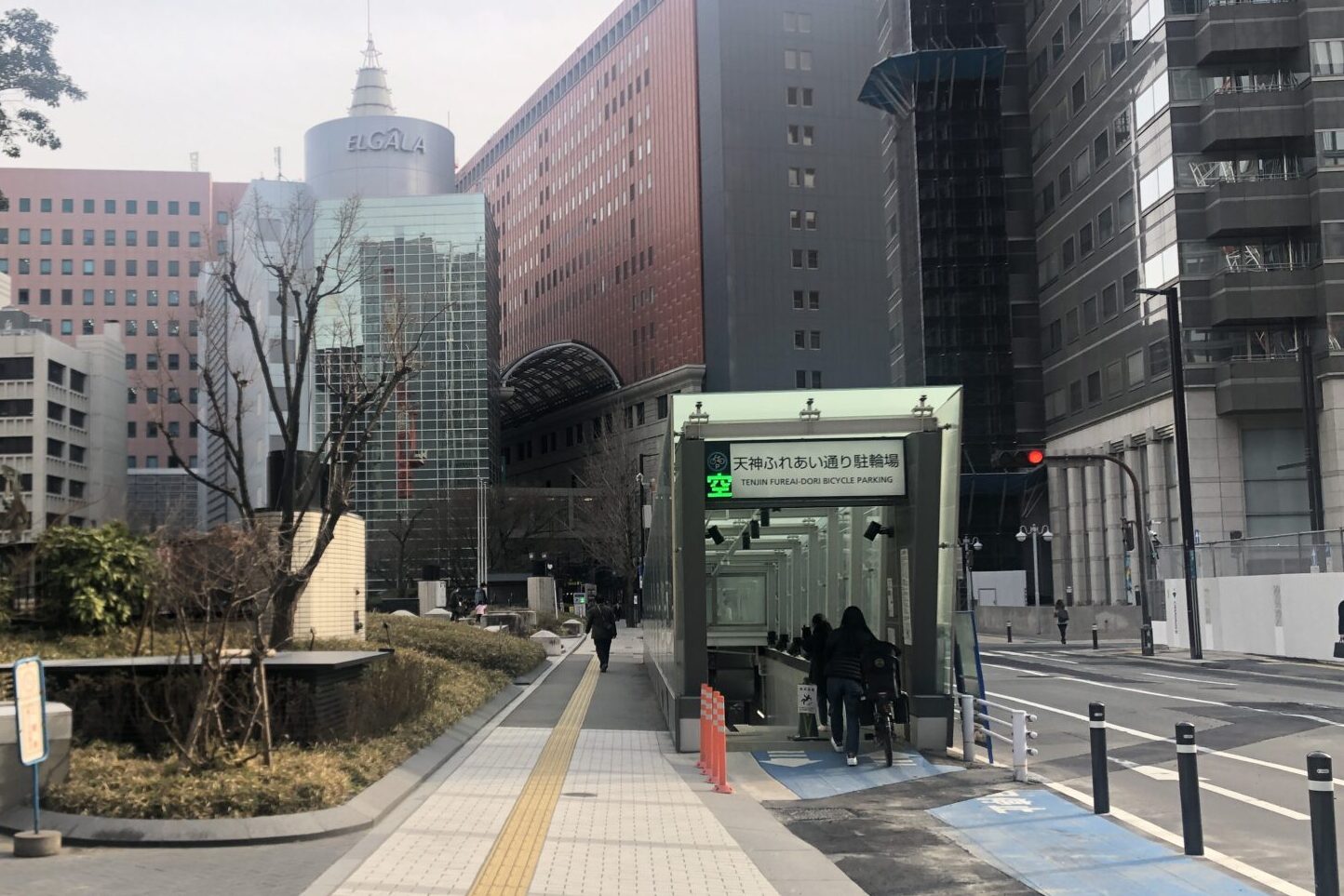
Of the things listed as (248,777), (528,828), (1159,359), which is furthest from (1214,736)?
(1159,359)

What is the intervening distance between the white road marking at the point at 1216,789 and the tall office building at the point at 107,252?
139 meters

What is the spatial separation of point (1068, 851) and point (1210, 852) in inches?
39.5

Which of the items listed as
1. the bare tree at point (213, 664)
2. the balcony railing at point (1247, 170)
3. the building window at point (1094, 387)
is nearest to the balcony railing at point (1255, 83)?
the balcony railing at point (1247, 170)

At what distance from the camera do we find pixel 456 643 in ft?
84.6

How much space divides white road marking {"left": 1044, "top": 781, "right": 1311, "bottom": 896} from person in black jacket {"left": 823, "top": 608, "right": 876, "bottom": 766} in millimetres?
2494

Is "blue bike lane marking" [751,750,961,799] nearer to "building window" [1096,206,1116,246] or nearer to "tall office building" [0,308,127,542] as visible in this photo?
"building window" [1096,206,1116,246]

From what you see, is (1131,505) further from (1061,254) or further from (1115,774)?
(1115,774)

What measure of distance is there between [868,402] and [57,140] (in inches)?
725

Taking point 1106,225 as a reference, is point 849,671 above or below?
below

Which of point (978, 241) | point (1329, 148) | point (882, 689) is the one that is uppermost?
point (978, 241)

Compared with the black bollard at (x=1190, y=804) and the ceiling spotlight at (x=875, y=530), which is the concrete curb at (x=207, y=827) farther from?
the ceiling spotlight at (x=875, y=530)

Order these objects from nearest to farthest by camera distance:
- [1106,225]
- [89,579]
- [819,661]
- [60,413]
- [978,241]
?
[819,661], [89,579], [1106,225], [978,241], [60,413]

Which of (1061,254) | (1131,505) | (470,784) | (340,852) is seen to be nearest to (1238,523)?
(1131,505)

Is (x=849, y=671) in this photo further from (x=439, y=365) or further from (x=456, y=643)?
(x=439, y=365)
